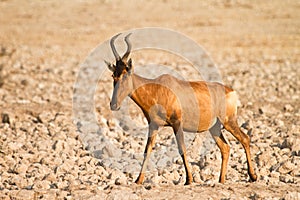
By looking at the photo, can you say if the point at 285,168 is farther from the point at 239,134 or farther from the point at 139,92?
the point at 139,92

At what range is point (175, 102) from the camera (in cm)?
865

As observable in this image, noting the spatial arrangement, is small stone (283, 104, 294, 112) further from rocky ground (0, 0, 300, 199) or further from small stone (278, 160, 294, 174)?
small stone (278, 160, 294, 174)

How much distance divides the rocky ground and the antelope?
68cm

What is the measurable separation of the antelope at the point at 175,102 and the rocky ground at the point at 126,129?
681 millimetres

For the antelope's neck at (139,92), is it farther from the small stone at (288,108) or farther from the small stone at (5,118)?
the small stone at (288,108)

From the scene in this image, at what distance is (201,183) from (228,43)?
19709mm

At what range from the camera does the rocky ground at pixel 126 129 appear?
852 centimetres

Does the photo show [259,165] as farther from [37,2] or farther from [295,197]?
[37,2]

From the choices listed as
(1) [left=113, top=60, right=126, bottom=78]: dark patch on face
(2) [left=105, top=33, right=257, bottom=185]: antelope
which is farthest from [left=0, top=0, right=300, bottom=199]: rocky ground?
(1) [left=113, top=60, right=126, bottom=78]: dark patch on face

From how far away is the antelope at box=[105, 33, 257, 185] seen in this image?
838cm

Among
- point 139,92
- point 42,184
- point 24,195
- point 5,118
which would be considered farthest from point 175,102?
point 5,118

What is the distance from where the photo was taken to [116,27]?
108ft

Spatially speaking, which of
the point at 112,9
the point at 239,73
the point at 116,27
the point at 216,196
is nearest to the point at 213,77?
the point at 239,73

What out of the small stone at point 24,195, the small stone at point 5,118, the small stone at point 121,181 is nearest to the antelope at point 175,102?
the small stone at point 121,181
